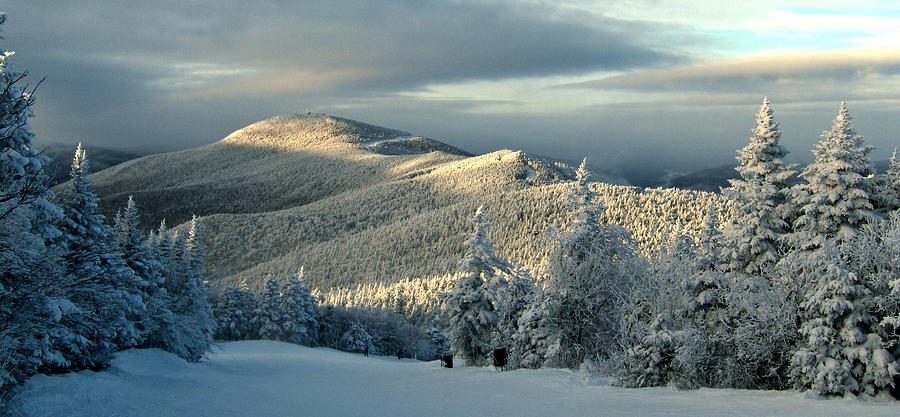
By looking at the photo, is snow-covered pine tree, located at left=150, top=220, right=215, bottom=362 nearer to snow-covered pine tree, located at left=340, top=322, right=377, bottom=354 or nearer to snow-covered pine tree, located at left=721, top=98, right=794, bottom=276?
snow-covered pine tree, located at left=721, top=98, right=794, bottom=276

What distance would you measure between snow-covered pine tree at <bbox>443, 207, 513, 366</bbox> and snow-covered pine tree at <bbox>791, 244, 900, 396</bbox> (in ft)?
64.0

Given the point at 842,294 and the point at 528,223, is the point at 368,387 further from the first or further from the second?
the point at 528,223

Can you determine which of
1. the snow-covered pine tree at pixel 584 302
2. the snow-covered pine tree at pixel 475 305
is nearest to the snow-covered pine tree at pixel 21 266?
the snow-covered pine tree at pixel 584 302

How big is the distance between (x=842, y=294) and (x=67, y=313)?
15.4 m

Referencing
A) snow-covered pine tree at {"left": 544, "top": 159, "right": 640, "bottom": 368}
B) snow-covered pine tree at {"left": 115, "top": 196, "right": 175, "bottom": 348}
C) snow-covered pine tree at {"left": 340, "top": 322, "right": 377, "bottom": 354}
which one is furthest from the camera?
snow-covered pine tree at {"left": 340, "top": 322, "right": 377, "bottom": 354}

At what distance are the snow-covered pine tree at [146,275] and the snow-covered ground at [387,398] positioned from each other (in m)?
4.83

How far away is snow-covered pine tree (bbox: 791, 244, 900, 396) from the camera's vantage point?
13.1m

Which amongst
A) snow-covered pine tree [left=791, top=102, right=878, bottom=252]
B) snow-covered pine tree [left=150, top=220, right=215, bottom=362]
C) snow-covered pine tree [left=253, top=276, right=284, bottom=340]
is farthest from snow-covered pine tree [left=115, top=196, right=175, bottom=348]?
snow-covered pine tree [left=253, top=276, right=284, bottom=340]

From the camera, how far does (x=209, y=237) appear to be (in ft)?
605

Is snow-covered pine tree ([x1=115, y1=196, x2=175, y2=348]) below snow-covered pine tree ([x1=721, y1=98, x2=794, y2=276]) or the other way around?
below

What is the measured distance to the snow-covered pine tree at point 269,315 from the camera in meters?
64.9

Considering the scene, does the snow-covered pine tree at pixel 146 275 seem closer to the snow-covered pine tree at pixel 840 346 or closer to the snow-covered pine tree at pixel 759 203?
the snow-covered pine tree at pixel 759 203

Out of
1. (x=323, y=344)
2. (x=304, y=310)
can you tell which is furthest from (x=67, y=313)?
(x=323, y=344)

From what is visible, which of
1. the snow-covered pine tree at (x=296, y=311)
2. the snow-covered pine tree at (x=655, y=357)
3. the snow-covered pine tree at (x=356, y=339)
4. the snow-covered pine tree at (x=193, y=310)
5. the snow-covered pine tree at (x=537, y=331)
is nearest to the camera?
the snow-covered pine tree at (x=655, y=357)
